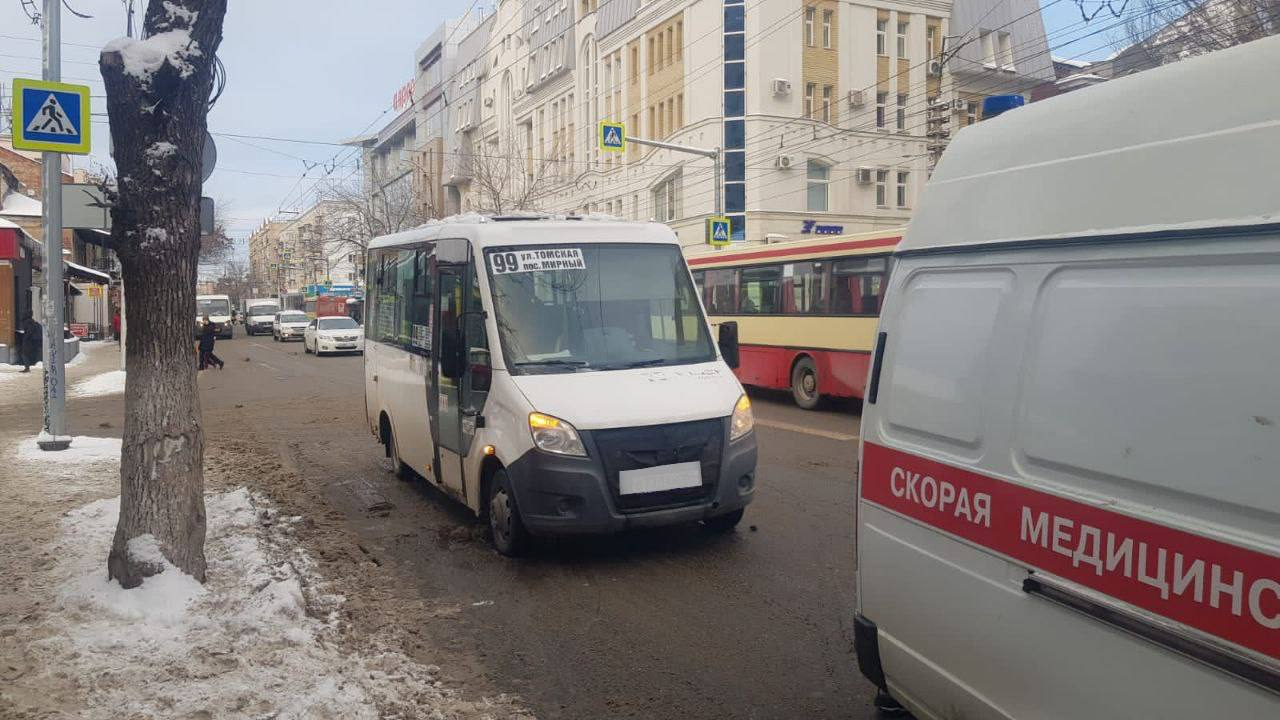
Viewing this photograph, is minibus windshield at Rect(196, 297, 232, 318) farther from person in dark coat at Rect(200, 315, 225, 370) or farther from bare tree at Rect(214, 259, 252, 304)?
bare tree at Rect(214, 259, 252, 304)

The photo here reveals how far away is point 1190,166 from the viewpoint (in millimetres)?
2668

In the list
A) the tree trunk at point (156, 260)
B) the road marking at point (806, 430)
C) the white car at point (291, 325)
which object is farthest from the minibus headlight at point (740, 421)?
the white car at point (291, 325)

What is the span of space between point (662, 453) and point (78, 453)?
853cm

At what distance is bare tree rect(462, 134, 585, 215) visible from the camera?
5069cm

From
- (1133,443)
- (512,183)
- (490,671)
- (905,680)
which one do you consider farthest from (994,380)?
(512,183)

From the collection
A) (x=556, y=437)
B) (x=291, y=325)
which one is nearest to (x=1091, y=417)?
(x=556, y=437)

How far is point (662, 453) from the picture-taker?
6863 millimetres

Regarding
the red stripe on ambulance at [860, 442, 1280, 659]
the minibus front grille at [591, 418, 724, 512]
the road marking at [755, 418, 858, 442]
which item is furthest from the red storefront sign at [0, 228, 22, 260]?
the red stripe on ambulance at [860, 442, 1280, 659]

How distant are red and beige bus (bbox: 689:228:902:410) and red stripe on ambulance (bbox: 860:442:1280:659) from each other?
1288cm

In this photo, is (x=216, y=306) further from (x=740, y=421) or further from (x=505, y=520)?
(x=740, y=421)

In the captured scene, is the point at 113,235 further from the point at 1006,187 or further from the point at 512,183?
the point at 512,183

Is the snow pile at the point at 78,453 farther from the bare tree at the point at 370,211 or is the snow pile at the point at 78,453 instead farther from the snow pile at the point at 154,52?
the bare tree at the point at 370,211

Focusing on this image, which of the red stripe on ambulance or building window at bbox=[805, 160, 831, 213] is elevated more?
building window at bbox=[805, 160, 831, 213]

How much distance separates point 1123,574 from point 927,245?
58.7 inches
